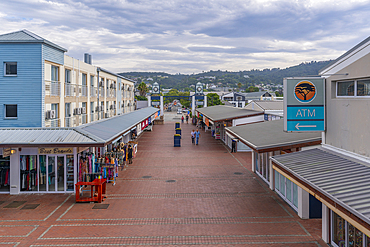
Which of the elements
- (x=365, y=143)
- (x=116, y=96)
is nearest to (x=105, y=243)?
(x=365, y=143)

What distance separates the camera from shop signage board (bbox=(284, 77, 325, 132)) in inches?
409

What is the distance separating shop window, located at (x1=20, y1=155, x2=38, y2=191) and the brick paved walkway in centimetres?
72

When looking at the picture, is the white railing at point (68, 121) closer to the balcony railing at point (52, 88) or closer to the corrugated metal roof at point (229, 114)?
the balcony railing at point (52, 88)

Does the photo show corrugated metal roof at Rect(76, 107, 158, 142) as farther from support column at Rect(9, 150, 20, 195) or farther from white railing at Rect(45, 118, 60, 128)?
support column at Rect(9, 150, 20, 195)

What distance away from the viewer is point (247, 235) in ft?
33.2

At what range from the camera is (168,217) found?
11758 mm

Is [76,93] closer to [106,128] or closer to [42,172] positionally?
[106,128]

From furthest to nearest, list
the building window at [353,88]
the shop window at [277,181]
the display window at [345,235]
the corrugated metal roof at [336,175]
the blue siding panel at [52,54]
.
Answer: the blue siding panel at [52,54] → the shop window at [277,181] → the building window at [353,88] → the display window at [345,235] → the corrugated metal roof at [336,175]

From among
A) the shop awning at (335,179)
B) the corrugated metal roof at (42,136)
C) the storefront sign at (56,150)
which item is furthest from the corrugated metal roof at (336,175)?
the storefront sign at (56,150)

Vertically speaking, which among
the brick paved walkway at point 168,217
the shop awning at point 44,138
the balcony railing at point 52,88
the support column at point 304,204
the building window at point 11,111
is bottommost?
the brick paved walkway at point 168,217

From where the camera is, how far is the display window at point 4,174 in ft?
49.6

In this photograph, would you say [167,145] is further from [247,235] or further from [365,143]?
[365,143]

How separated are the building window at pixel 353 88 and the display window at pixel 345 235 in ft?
11.8

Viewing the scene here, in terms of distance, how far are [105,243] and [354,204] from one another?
708cm
